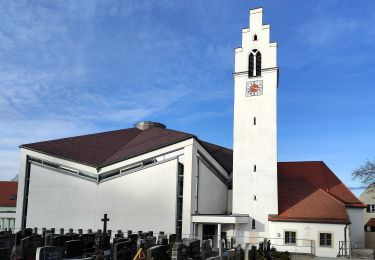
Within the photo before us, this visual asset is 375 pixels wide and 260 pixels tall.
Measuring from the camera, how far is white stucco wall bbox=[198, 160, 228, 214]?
111ft

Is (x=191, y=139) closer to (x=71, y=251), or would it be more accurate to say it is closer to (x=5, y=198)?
(x=71, y=251)

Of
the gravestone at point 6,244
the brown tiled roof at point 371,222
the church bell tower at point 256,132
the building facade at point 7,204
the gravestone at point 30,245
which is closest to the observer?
the gravestone at point 6,244

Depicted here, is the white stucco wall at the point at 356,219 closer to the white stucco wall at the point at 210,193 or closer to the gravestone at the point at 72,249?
the white stucco wall at the point at 210,193

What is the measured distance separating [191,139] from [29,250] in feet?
52.0

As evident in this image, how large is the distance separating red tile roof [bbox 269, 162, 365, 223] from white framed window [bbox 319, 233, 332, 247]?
104cm

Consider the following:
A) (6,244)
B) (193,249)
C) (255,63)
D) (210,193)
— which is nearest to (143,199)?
(210,193)

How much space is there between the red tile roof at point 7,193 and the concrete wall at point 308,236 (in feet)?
119

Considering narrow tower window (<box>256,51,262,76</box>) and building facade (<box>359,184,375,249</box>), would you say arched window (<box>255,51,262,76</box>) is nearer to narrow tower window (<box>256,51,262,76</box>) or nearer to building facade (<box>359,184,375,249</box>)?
narrow tower window (<box>256,51,262,76</box>)

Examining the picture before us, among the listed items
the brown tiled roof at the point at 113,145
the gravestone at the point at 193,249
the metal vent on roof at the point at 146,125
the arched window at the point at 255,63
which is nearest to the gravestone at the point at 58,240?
the gravestone at the point at 193,249

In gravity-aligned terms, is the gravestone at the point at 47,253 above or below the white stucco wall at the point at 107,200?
below

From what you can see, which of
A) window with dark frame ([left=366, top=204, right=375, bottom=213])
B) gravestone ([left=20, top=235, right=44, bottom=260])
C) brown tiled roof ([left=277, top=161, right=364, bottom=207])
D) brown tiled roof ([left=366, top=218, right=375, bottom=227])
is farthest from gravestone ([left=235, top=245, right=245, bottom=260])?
window with dark frame ([left=366, top=204, right=375, bottom=213])

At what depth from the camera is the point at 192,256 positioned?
20.5 m

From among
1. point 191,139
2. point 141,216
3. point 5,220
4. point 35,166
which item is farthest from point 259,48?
point 5,220

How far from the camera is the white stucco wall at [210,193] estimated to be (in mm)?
33781
